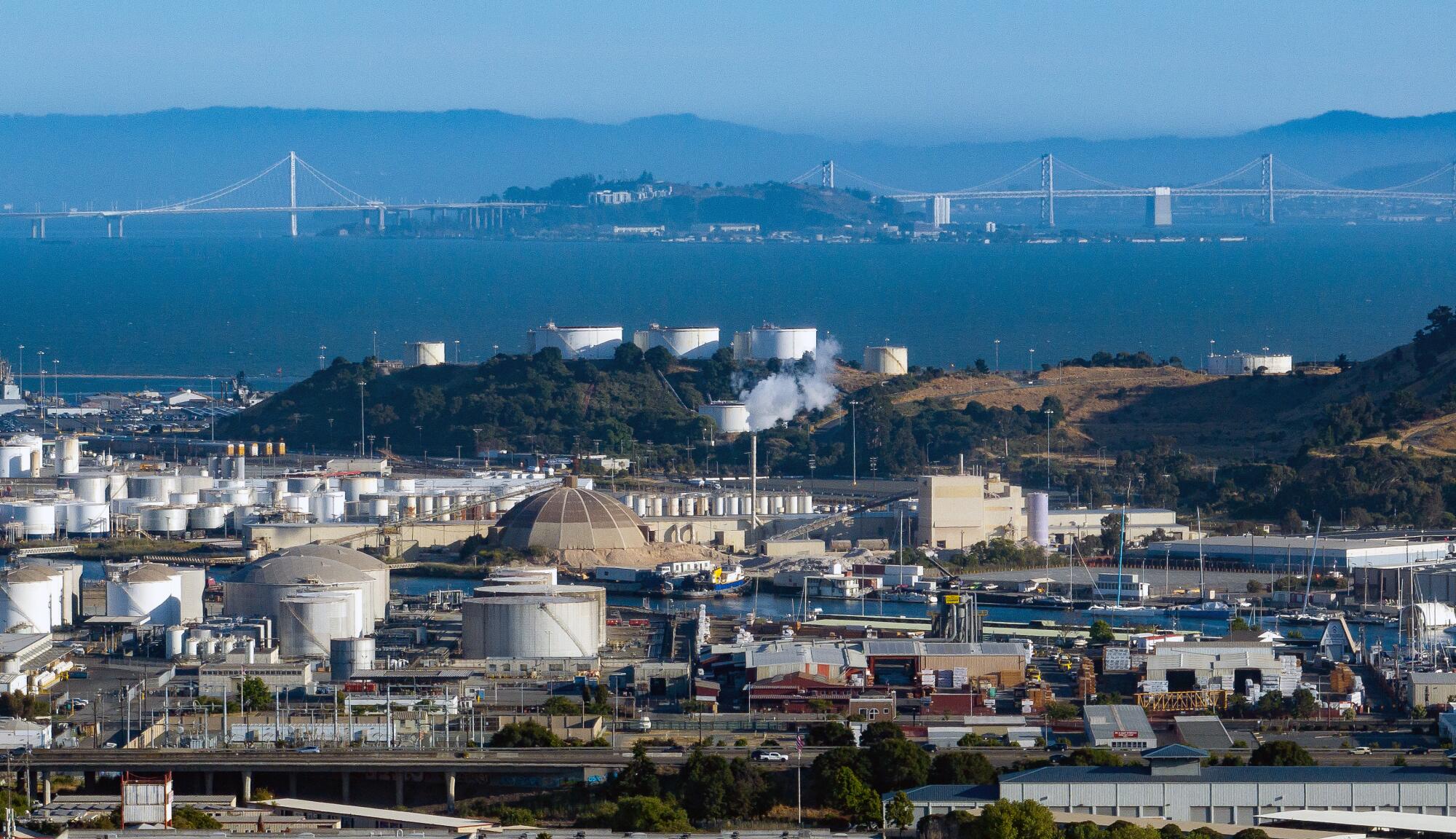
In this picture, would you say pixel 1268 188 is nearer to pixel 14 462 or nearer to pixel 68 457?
pixel 68 457

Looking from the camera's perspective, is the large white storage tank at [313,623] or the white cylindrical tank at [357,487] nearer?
the large white storage tank at [313,623]

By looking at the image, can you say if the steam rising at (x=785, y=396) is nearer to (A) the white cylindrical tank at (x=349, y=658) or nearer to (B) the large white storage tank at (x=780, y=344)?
(B) the large white storage tank at (x=780, y=344)

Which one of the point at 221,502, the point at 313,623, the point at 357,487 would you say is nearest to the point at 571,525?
the point at 357,487

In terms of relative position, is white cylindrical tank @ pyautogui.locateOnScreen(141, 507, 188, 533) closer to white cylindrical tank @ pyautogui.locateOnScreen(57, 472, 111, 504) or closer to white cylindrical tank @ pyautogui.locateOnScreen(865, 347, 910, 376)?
white cylindrical tank @ pyautogui.locateOnScreen(57, 472, 111, 504)

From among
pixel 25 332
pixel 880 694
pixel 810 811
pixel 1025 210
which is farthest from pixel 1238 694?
pixel 1025 210

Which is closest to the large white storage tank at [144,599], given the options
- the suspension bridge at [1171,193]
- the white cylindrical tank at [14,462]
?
the white cylindrical tank at [14,462]

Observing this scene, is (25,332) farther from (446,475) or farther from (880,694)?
(880,694)
